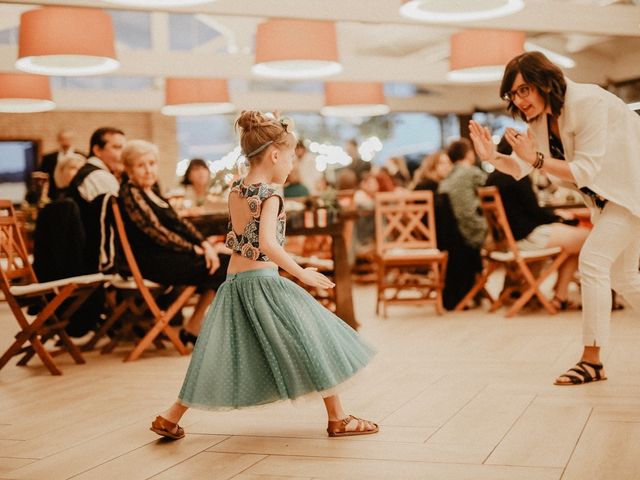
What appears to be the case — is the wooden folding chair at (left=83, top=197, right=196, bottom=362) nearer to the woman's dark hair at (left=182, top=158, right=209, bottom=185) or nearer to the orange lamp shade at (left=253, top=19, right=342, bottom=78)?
the orange lamp shade at (left=253, top=19, right=342, bottom=78)

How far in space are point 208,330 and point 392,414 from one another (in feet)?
2.80

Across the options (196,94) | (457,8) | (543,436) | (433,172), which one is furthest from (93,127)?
(543,436)

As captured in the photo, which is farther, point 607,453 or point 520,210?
point 520,210

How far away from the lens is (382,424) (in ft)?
10.5

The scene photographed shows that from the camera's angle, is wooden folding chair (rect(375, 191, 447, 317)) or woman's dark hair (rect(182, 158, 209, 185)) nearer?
wooden folding chair (rect(375, 191, 447, 317))

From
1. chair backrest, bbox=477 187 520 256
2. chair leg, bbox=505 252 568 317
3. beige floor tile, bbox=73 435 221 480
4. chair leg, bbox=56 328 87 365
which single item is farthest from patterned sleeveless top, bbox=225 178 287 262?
chair leg, bbox=505 252 568 317

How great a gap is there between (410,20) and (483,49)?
2.20ft

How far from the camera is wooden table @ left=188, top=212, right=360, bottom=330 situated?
575 cm

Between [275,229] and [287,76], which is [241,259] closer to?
[275,229]

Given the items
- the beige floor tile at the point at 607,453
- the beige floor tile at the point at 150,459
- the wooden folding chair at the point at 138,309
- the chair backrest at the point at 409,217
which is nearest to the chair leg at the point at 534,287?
the chair backrest at the point at 409,217

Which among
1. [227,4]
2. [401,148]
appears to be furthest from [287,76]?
[401,148]

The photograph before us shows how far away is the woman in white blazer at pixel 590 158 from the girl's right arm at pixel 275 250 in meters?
1.03

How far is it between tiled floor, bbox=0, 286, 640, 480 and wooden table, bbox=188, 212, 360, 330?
0.79m

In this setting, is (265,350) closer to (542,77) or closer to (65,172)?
(542,77)
